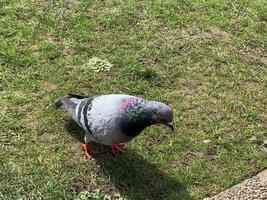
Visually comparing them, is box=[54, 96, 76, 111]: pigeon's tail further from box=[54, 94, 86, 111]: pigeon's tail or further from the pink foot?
the pink foot

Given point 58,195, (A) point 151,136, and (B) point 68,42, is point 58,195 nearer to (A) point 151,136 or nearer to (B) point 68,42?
(A) point 151,136

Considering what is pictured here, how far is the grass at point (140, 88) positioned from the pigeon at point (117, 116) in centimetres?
54

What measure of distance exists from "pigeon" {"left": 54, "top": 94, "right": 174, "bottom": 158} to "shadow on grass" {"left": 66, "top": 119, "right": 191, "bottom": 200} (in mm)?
379

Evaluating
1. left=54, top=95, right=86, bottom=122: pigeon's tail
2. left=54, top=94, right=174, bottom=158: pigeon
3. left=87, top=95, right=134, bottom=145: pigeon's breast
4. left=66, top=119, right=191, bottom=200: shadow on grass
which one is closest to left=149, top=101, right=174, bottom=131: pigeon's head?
left=54, top=94, right=174, bottom=158: pigeon

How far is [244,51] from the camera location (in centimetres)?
803

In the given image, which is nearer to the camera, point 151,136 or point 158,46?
point 151,136

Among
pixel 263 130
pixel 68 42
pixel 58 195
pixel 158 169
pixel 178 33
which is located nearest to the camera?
pixel 58 195

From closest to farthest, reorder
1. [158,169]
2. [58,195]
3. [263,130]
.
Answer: [58,195]
[158,169]
[263,130]

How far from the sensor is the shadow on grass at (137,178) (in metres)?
5.79

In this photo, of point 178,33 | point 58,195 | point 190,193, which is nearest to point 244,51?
point 178,33

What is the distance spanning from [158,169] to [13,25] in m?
3.24

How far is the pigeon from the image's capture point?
515 centimetres

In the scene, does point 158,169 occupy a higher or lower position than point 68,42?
lower

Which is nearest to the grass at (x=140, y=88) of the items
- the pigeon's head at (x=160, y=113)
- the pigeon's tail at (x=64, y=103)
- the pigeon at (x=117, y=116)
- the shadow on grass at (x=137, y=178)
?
the shadow on grass at (x=137, y=178)
